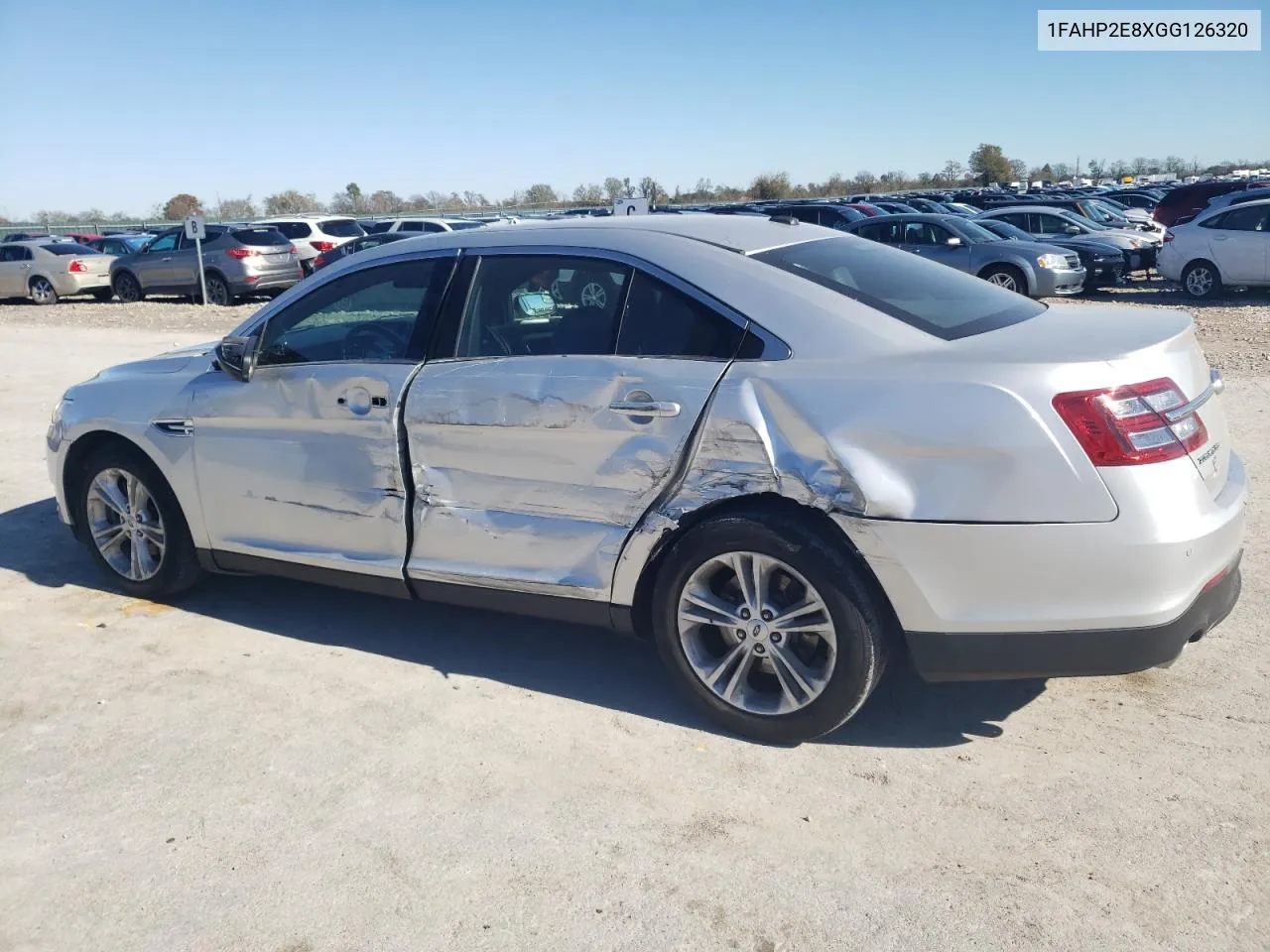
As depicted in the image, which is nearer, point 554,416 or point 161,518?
point 554,416

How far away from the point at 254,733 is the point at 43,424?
7.03m

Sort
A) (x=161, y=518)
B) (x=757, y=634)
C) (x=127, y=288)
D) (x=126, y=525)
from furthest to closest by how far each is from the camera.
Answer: (x=127, y=288) → (x=126, y=525) → (x=161, y=518) → (x=757, y=634)

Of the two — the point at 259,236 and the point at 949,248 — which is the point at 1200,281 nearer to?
the point at 949,248

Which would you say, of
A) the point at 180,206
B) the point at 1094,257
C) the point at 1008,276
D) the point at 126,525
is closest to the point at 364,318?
the point at 126,525

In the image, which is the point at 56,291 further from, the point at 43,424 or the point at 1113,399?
the point at 1113,399

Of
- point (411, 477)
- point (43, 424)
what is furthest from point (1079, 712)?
point (43, 424)

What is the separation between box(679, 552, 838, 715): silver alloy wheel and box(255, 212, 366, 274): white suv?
21281 millimetres

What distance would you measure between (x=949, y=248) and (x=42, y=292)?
19.2m

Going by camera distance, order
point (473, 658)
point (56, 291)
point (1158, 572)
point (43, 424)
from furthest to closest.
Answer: point (56, 291) → point (43, 424) → point (473, 658) → point (1158, 572)

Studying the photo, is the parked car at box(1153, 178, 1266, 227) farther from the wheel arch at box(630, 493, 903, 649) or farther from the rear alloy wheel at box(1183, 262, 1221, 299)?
the wheel arch at box(630, 493, 903, 649)

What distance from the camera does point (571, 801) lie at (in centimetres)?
352

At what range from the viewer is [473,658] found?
4.61 meters

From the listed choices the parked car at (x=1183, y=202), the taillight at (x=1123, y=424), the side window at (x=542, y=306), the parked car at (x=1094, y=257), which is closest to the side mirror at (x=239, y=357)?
the side window at (x=542, y=306)

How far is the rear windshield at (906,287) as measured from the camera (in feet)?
12.5
